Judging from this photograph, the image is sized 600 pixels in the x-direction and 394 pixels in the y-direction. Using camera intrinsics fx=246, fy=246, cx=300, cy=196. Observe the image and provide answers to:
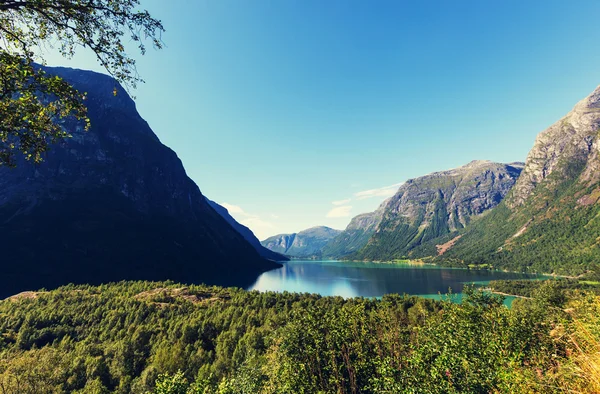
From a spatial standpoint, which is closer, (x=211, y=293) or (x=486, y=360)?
(x=486, y=360)

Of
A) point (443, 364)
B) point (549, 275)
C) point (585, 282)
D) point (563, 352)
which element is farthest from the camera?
point (549, 275)

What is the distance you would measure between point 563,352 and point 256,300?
7012 centimetres

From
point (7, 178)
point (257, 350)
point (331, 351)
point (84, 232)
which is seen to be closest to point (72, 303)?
point (257, 350)

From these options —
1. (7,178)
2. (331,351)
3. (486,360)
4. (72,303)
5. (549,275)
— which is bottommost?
(549,275)

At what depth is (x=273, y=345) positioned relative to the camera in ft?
129

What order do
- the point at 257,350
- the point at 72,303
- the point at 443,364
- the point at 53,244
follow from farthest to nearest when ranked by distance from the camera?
1. the point at 53,244
2. the point at 72,303
3. the point at 257,350
4. the point at 443,364

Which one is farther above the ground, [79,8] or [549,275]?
[79,8]

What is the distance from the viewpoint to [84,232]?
18688cm

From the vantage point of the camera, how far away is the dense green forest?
19172mm

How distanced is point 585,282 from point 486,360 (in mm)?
200477

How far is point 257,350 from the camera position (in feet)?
155

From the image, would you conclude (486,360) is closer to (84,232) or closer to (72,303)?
(72,303)

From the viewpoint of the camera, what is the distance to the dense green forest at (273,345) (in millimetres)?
19172

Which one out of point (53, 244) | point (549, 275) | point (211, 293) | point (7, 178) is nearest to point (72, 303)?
point (211, 293)
